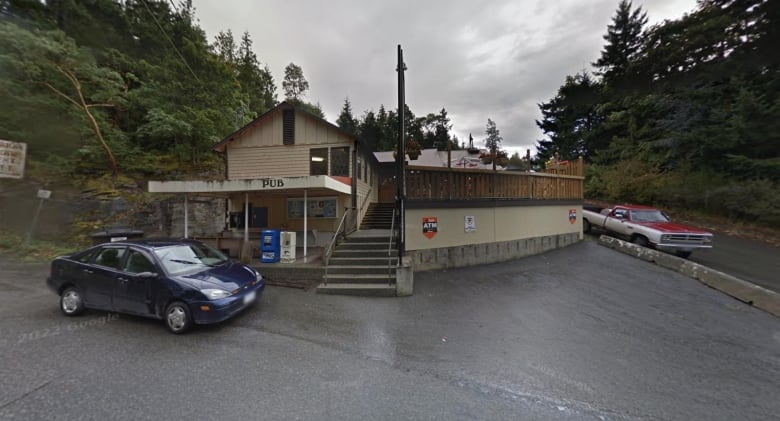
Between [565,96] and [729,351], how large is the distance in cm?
606

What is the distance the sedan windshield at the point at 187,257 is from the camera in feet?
15.1

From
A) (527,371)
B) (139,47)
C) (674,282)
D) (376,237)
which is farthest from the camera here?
(139,47)

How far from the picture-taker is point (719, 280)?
6.68m

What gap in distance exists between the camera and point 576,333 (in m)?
4.46

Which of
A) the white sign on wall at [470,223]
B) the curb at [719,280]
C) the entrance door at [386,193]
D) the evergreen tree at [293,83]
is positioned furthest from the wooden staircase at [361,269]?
the evergreen tree at [293,83]

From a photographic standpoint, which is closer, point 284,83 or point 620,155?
point 620,155

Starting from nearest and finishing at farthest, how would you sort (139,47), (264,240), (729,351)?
(729,351) < (264,240) < (139,47)

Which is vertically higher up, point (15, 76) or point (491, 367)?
point (15, 76)

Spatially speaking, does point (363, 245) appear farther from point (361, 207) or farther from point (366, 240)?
point (361, 207)

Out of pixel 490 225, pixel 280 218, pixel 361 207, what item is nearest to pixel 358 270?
pixel 490 225

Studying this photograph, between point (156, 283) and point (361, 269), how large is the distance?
4.04 m

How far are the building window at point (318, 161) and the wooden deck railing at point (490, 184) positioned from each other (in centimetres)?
457

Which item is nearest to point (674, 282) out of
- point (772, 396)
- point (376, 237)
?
point (772, 396)

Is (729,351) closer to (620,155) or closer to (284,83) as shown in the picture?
(620,155)
